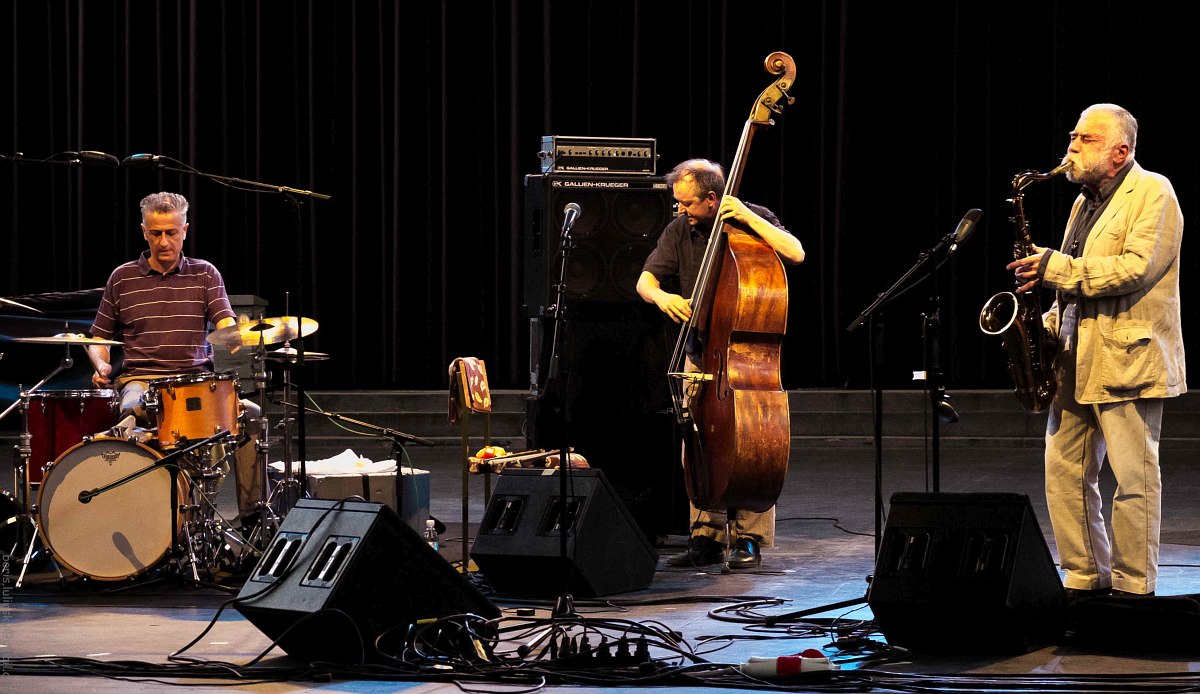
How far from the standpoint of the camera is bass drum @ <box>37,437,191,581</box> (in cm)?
540

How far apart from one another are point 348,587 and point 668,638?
2.97 ft

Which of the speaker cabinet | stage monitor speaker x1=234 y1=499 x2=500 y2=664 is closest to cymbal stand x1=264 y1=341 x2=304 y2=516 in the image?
the speaker cabinet

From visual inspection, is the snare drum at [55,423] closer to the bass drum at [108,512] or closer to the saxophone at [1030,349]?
the bass drum at [108,512]

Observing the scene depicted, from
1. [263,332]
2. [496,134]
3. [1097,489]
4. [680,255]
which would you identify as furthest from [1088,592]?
[496,134]

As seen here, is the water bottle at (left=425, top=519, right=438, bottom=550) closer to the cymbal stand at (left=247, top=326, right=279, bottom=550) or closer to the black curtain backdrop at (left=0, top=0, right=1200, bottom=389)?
the cymbal stand at (left=247, top=326, right=279, bottom=550)

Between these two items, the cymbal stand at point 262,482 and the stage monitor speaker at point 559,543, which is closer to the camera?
the stage monitor speaker at point 559,543

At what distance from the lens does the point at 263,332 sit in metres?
5.52

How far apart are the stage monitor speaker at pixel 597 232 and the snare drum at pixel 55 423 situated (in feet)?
6.08

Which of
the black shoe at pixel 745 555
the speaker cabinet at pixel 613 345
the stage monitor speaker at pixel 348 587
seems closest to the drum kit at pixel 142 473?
the speaker cabinet at pixel 613 345

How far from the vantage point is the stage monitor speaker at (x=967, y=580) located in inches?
152

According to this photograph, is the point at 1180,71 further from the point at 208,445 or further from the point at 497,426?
the point at 208,445

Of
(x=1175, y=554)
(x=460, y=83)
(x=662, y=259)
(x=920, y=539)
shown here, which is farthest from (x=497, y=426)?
(x=920, y=539)

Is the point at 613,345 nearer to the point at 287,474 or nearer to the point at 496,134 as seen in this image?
the point at 287,474

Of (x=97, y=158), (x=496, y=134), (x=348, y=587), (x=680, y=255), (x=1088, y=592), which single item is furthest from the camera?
(x=496, y=134)
